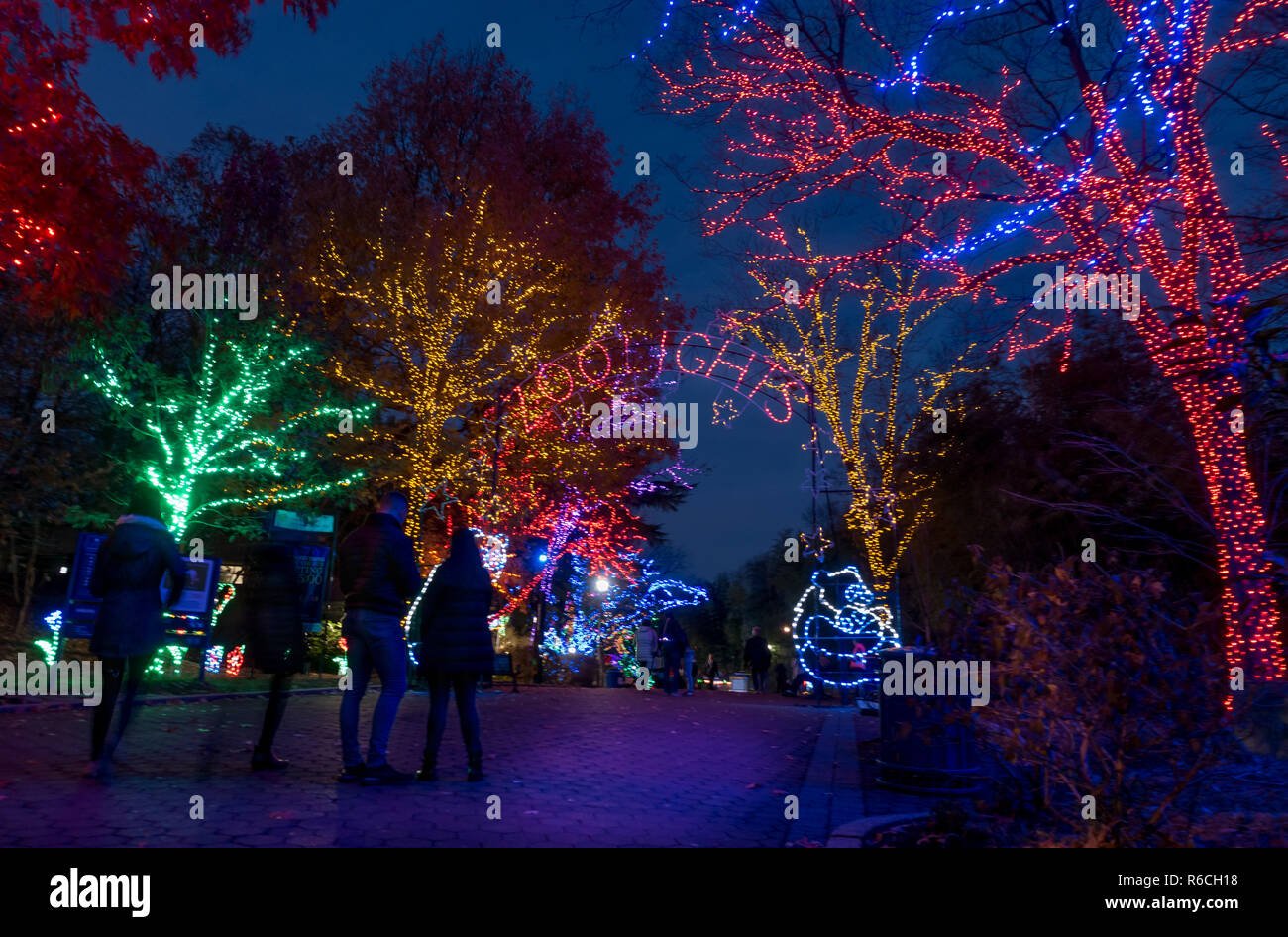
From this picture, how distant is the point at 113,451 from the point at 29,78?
1065 cm

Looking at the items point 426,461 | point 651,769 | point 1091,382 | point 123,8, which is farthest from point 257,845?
point 1091,382

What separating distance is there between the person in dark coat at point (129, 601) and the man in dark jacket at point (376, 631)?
1307 mm

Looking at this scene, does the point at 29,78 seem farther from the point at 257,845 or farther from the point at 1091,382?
the point at 1091,382

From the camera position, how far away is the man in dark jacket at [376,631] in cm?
597

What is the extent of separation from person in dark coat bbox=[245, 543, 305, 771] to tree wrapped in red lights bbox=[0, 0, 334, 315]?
15.4 ft

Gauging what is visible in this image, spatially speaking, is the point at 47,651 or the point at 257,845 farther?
the point at 47,651

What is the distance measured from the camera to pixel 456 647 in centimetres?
638

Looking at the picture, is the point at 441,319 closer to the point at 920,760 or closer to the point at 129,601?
the point at 129,601

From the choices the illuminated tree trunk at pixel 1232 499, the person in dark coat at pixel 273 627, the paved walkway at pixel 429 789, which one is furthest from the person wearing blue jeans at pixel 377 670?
the illuminated tree trunk at pixel 1232 499

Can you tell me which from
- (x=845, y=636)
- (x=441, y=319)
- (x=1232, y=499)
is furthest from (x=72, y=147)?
(x=845, y=636)

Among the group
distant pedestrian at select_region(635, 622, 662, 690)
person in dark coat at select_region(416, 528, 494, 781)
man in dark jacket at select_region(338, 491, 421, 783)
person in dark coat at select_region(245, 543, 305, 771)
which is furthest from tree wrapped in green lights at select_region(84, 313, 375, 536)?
distant pedestrian at select_region(635, 622, 662, 690)

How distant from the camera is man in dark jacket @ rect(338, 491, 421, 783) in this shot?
5.97m

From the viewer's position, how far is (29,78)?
26.9 ft
